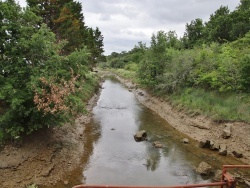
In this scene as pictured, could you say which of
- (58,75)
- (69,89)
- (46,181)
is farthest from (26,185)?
(58,75)

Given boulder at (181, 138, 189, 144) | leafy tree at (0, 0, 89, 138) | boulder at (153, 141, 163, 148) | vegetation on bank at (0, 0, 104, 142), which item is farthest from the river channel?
Answer: leafy tree at (0, 0, 89, 138)

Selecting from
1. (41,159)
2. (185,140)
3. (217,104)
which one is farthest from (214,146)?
(41,159)

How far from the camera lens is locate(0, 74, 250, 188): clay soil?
12.8 m

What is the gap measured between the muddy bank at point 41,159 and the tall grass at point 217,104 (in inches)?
441

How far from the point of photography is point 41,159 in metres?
14.2

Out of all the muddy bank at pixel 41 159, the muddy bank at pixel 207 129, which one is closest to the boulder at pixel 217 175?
the muddy bank at pixel 207 129

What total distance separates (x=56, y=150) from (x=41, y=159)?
142 cm

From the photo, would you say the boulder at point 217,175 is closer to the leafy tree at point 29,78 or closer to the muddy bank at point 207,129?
the muddy bank at point 207,129

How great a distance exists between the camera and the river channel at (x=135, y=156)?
13914 millimetres

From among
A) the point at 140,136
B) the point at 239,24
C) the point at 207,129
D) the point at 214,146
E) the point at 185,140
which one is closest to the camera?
the point at 214,146

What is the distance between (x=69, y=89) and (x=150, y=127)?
11.5m

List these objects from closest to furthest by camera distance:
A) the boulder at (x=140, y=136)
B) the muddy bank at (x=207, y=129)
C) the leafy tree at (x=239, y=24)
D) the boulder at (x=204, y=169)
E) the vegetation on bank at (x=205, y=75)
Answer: the boulder at (x=204, y=169), the muddy bank at (x=207, y=129), the boulder at (x=140, y=136), the vegetation on bank at (x=205, y=75), the leafy tree at (x=239, y=24)

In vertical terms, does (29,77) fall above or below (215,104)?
above

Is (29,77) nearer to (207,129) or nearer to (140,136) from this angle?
(140,136)
